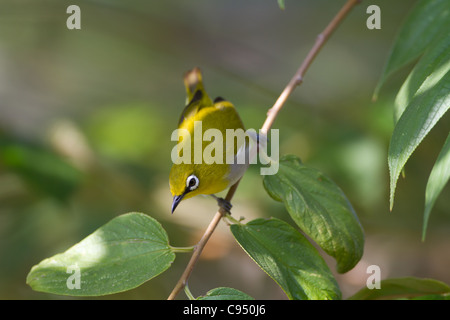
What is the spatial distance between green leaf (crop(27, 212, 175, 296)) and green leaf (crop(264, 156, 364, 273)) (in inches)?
11.1

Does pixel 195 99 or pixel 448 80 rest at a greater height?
pixel 195 99

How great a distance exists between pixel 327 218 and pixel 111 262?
A: 455mm

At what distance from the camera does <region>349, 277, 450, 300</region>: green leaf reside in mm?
1096

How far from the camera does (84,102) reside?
169 inches

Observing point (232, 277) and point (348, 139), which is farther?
point (232, 277)

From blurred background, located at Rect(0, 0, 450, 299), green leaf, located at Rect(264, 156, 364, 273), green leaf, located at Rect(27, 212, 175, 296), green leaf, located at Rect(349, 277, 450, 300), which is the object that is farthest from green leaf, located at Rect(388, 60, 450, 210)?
blurred background, located at Rect(0, 0, 450, 299)

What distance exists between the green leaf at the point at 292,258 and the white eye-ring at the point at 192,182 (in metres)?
0.41

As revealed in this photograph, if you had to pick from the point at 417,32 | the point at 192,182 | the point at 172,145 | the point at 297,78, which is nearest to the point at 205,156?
the point at 192,182

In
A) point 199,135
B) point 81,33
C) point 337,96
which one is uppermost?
point 81,33

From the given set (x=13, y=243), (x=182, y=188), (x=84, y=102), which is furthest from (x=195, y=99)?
(x=84, y=102)

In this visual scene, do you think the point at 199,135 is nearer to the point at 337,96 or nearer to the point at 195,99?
the point at 195,99

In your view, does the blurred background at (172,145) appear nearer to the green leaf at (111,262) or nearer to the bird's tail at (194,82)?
the bird's tail at (194,82)

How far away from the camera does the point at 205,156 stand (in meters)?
1.54

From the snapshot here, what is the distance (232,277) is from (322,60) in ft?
7.11
